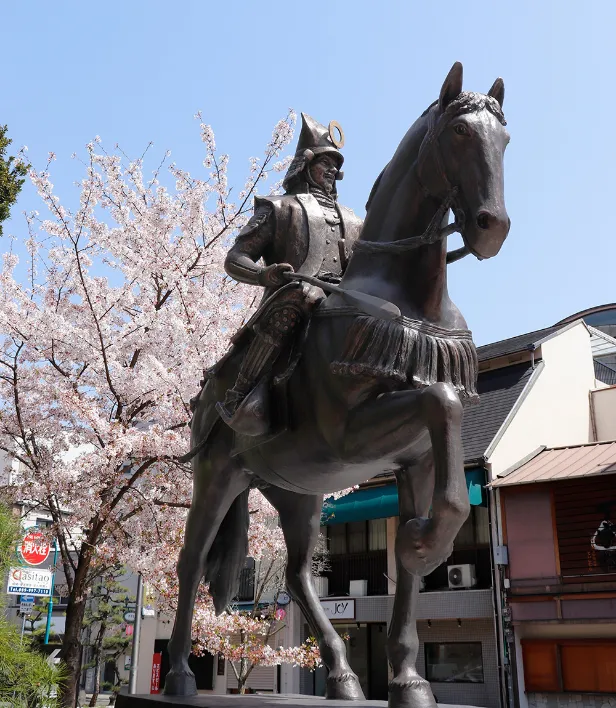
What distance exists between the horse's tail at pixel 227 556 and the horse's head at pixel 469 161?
217 centimetres

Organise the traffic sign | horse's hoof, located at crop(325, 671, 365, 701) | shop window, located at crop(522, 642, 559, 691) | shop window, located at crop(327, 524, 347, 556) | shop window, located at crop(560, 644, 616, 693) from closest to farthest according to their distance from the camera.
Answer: horse's hoof, located at crop(325, 671, 365, 701) → the traffic sign → shop window, located at crop(560, 644, 616, 693) → shop window, located at crop(522, 642, 559, 691) → shop window, located at crop(327, 524, 347, 556)

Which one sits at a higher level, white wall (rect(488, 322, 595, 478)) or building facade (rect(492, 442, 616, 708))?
white wall (rect(488, 322, 595, 478))

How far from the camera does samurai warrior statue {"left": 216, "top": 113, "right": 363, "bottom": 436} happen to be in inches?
136

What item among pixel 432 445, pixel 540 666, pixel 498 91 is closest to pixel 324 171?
pixel 498 91

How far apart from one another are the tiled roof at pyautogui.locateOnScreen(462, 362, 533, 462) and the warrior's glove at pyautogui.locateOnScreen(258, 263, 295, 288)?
15473 millimetres

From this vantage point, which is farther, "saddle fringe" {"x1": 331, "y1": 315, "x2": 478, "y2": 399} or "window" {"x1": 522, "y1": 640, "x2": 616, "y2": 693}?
"window" {"x1": 522, "y1": 640, "x2": 616, "y2": 693}

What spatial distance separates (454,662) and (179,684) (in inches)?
661

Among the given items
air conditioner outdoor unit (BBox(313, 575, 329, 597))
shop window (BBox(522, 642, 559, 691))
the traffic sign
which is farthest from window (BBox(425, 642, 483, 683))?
the traffic sign

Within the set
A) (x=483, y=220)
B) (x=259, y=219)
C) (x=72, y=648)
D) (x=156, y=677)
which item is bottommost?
(x=156, y=677)

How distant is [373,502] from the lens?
19.3m

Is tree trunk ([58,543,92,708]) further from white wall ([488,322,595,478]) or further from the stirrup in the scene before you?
white wall ([488,322,595,478])

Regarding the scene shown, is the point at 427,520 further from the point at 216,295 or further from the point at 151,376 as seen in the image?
the point at 216,295

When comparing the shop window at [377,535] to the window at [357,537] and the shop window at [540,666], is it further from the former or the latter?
the shop window at [540,666]

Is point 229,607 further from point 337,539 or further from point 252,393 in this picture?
point 252,393
